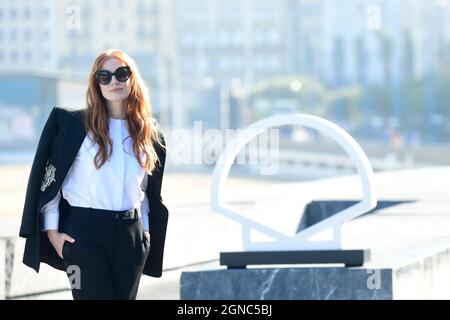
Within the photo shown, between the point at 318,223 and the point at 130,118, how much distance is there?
186 centimetres

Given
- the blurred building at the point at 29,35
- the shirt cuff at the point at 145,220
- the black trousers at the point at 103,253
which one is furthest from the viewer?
the blurred building at the point at 29,35

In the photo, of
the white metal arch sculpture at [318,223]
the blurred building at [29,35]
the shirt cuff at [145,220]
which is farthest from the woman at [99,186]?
the blurred building at [29,35]

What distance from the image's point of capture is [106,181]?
14.8 ft

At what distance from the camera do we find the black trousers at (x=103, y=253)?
443cm

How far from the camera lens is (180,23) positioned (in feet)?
541

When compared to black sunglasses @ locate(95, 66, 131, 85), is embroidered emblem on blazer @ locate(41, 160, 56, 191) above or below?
below

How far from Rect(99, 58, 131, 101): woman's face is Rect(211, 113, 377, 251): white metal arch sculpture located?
156 centimetres

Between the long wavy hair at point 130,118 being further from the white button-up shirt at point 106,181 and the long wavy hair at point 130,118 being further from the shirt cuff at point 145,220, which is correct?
the shirt cuff at point 145,220

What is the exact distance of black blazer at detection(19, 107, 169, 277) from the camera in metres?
4.52

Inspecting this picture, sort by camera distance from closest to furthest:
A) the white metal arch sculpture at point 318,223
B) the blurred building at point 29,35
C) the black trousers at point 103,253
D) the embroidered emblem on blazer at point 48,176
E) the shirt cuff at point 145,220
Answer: the black trousers at point 103,253
the embroidered emblem on blazer at point 48,176
the shirt cuff at point 145,220
the white metal arch sculpture at point 318,223
the blurred building at point 29,35

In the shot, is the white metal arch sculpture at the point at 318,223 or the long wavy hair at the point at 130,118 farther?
the white metal arch sculpture at the point at 318,223

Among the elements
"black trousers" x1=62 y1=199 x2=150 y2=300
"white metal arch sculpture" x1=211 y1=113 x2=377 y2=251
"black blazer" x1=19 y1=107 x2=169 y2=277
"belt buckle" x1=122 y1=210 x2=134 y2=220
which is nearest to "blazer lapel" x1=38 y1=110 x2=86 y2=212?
"black blazer" x1=19 y1=107 x2=169 y2=277

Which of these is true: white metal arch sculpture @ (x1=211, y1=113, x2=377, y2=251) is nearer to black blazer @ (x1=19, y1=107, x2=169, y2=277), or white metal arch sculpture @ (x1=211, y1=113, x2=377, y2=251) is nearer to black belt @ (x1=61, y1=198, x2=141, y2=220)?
black blazer @ (x1=19, y1=107, x2=169, y2=277)

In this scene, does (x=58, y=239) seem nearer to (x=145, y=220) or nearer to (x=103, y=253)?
(x=103, y=253)
